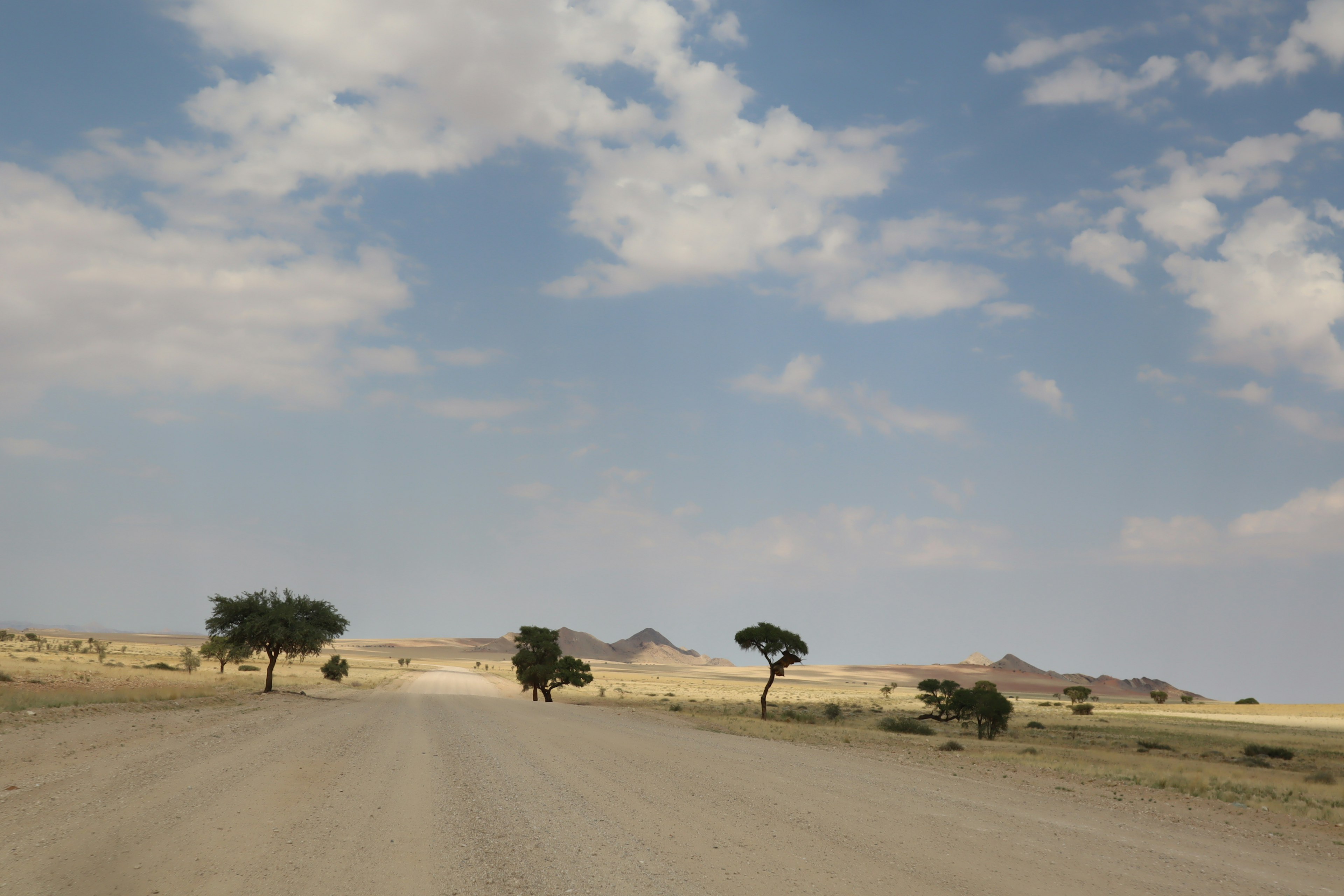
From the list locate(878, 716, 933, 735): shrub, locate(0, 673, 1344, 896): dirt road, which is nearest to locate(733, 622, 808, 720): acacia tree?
locate(878, 716, 933, 735): shrub

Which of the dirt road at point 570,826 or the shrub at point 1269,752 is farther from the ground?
the dirt road at point 570,826

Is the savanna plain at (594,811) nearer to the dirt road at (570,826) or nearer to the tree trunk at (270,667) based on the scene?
the dirt road at (570,826)

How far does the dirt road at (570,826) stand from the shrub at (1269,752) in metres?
30.2

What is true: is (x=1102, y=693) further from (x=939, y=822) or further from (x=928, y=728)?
(x=939, y=822)

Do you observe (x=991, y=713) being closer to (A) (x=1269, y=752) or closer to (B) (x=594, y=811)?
(A) (x=1269, y=752)

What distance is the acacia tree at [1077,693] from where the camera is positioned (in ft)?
340

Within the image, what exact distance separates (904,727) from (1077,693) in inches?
3172

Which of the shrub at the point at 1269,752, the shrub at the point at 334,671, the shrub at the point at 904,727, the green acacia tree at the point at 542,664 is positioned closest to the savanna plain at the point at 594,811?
the shrub at the point at 1269,752

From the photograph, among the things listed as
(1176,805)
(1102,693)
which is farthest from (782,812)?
(1102,693)

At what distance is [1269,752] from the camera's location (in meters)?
41.8

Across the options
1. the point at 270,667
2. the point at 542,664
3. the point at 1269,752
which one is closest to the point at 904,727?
the point at 1269,752

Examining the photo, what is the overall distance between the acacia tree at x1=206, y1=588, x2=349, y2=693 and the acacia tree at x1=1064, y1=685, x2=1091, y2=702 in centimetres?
9099

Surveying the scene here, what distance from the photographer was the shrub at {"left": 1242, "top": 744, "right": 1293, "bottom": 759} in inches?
1608

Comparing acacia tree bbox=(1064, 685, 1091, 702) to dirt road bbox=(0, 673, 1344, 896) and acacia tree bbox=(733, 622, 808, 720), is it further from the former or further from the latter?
dirt road bbox=(0, 673, 1344, 896)
